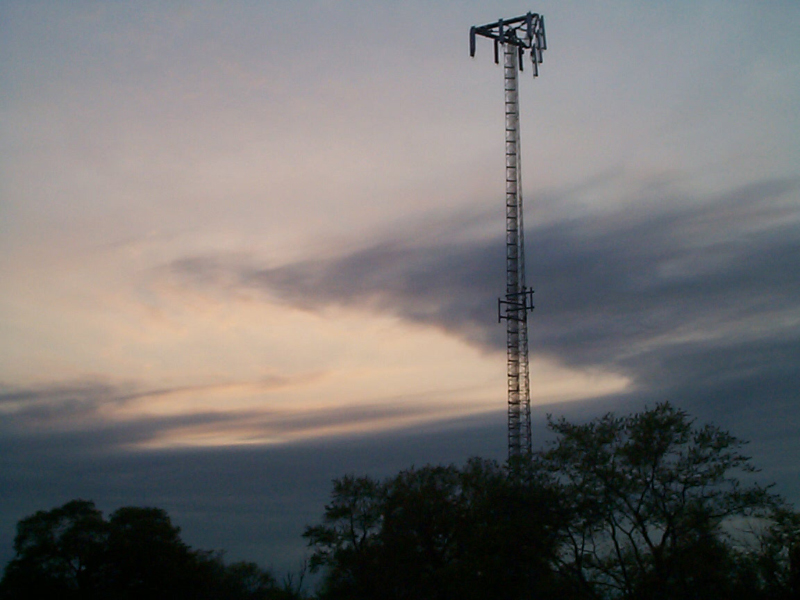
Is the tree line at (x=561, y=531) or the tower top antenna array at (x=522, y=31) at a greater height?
the tower top antenna array at (x=522, y=31)

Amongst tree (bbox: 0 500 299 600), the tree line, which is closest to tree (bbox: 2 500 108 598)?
tree (bbox: 0 500 299 600)

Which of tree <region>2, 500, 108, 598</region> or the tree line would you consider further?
tree <region>2, 500, 108, 598</region>

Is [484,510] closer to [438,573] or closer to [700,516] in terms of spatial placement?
[438,573]

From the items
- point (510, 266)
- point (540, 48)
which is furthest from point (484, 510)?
point (540, 48)

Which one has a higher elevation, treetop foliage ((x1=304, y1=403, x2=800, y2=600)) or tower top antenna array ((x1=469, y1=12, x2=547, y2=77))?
tower top antenna array ((x1=469, y1=12, x2=547, y2=77))

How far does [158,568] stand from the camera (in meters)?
78.6

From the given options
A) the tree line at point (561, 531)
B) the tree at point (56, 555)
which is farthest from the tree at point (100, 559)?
the tree line at point (561, 531)

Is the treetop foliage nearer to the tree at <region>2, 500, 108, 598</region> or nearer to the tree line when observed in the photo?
the tree line

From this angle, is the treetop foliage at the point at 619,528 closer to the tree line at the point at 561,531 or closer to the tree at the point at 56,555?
the tree line at the point at 561,531

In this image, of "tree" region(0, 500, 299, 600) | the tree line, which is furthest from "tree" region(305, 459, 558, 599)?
"tree" region(0, 500, 299, 600)

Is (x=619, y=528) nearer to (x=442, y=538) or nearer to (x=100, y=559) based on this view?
(x=442, y=538)

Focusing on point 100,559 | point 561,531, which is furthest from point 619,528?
point 100,559

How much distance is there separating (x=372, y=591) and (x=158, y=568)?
90.5 ft

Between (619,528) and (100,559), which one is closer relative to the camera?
(619,528)
